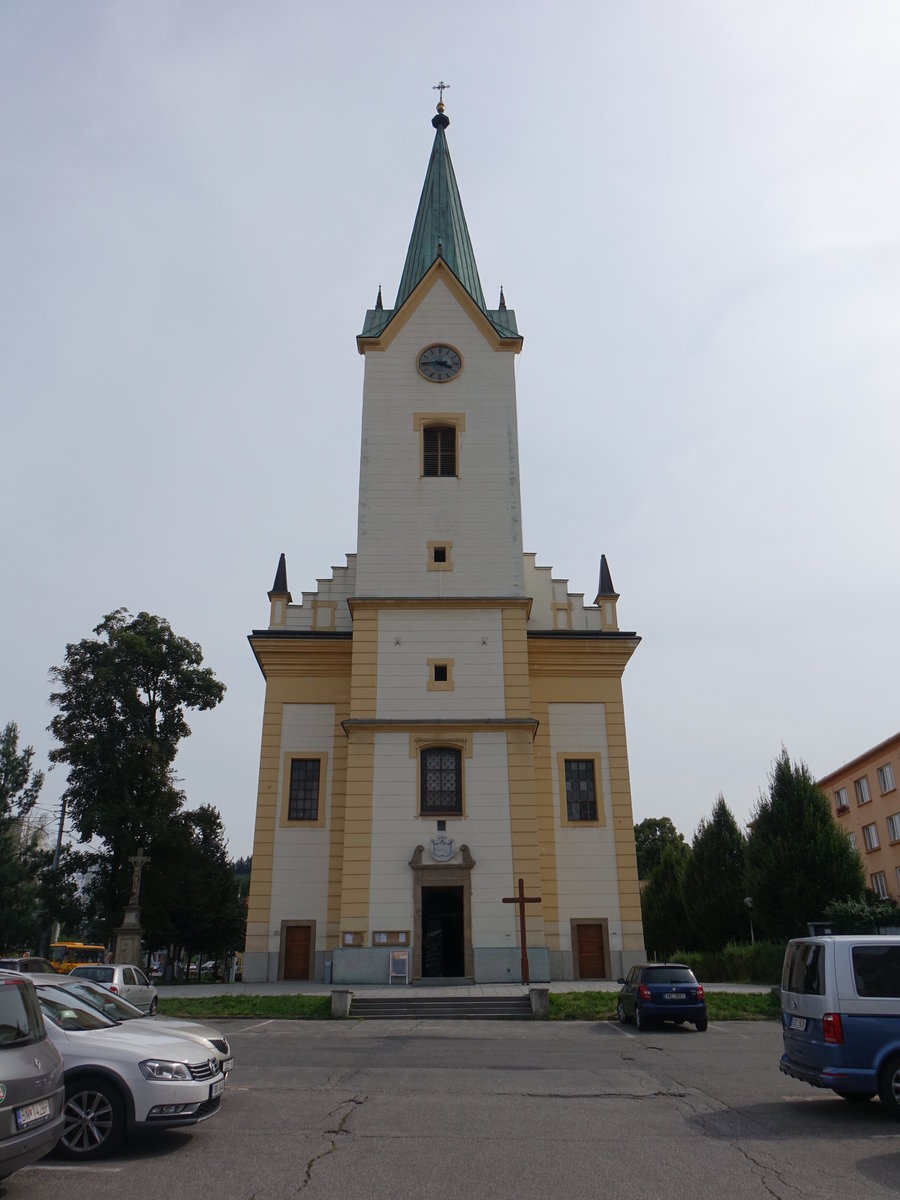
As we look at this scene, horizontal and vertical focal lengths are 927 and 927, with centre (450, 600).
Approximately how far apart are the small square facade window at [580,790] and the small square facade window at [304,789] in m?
8.24

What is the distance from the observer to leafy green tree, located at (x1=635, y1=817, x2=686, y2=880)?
232 ft

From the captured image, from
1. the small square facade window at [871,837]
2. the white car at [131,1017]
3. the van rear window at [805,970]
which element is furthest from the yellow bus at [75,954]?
the small square facade window at [871,837]

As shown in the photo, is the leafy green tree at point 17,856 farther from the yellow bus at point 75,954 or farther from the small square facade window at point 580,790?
the small square facade window at point 580,790

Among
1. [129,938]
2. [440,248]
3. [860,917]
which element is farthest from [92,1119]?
[440,248]

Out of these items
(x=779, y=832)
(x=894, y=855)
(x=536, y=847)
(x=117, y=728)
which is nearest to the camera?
(x=536, y=847)

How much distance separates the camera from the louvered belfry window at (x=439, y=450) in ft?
107

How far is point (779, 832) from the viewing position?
115 ft

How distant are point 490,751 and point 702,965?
13822 millimetres

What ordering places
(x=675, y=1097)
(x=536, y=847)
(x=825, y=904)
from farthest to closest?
(x=825, y=904), (x=536, y=847), (x=675, y=1097)

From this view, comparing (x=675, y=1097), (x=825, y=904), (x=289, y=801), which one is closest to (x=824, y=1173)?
(x=675, y=1097)

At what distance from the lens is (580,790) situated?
101 ft

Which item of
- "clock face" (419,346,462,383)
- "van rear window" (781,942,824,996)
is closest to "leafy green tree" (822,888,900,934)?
"van rear window" (781,942,824,996)

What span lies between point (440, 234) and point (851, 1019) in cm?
3553

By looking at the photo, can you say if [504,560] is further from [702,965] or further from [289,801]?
[702,965]
